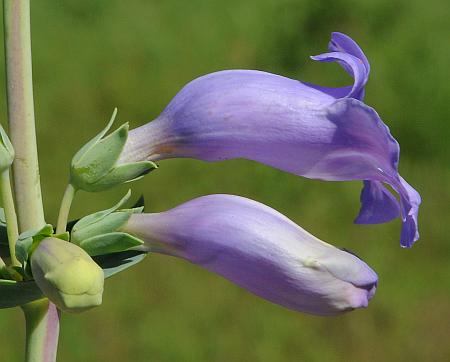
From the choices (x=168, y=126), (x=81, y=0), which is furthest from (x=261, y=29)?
(x=168, y=126)

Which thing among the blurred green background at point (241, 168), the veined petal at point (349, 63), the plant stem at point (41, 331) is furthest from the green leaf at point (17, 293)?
the blurred green background at point (241, 168)

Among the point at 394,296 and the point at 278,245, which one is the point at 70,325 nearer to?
the point at 394,296


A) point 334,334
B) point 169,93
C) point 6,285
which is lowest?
point 334,334

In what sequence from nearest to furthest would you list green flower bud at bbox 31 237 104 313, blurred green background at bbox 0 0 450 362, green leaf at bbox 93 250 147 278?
green flower bud at bbox 31 237 104 313 < green leaf at bbox 93 250 147 278 < blurred green background at bbox 0 0 450 362

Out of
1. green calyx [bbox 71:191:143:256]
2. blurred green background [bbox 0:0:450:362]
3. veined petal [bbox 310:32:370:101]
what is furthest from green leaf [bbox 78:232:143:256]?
blurred green background [bbox 0:0:450:362]

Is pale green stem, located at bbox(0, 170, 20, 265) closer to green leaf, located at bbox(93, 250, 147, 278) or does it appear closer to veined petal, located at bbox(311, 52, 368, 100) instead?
green leaf, located at bbox(93, 250, 147, 278)

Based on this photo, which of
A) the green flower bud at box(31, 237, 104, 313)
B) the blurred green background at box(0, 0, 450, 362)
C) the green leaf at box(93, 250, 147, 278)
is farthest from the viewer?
the blurred green background at box(0, 0, 450, 362)
